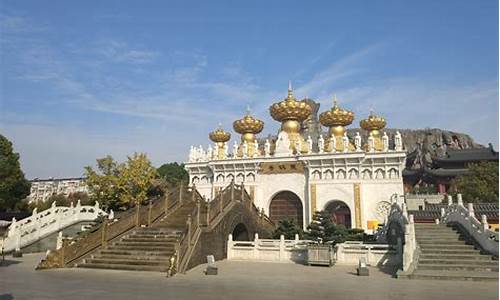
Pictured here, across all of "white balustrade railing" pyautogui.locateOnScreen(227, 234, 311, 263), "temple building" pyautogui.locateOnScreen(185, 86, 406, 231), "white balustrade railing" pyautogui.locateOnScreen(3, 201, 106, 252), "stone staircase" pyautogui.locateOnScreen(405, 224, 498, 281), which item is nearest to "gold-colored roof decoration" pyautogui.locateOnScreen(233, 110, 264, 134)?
"temple building" pyautogui.locateOnScreen(185, 86, 406, 231)

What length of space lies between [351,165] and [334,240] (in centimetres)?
993

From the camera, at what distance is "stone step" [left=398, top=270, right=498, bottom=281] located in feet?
35.6

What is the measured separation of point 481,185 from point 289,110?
1498 cm

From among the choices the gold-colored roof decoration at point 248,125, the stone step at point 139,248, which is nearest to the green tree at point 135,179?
the gold-colored roof decoration at point 248,125

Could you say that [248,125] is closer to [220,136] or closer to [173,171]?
[220,136]

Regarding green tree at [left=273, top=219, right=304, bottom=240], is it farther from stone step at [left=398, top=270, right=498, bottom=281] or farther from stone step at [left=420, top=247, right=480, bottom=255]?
stone step at [left=398, top=270, right=498, bottom=281]

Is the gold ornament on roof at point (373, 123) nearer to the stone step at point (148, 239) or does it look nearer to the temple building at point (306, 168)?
A: the temple building at point (306, 168)

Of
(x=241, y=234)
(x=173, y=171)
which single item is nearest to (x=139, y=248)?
(x=241, y=234)

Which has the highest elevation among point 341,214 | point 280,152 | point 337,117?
point 337,117

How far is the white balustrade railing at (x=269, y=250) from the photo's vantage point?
16172 mm

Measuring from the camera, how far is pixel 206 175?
3045 cm

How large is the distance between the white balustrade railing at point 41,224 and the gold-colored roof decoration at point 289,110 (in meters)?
15.1

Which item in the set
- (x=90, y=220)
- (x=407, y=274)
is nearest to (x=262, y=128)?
(x=90, y=220)

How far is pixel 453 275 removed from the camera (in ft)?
36.1
